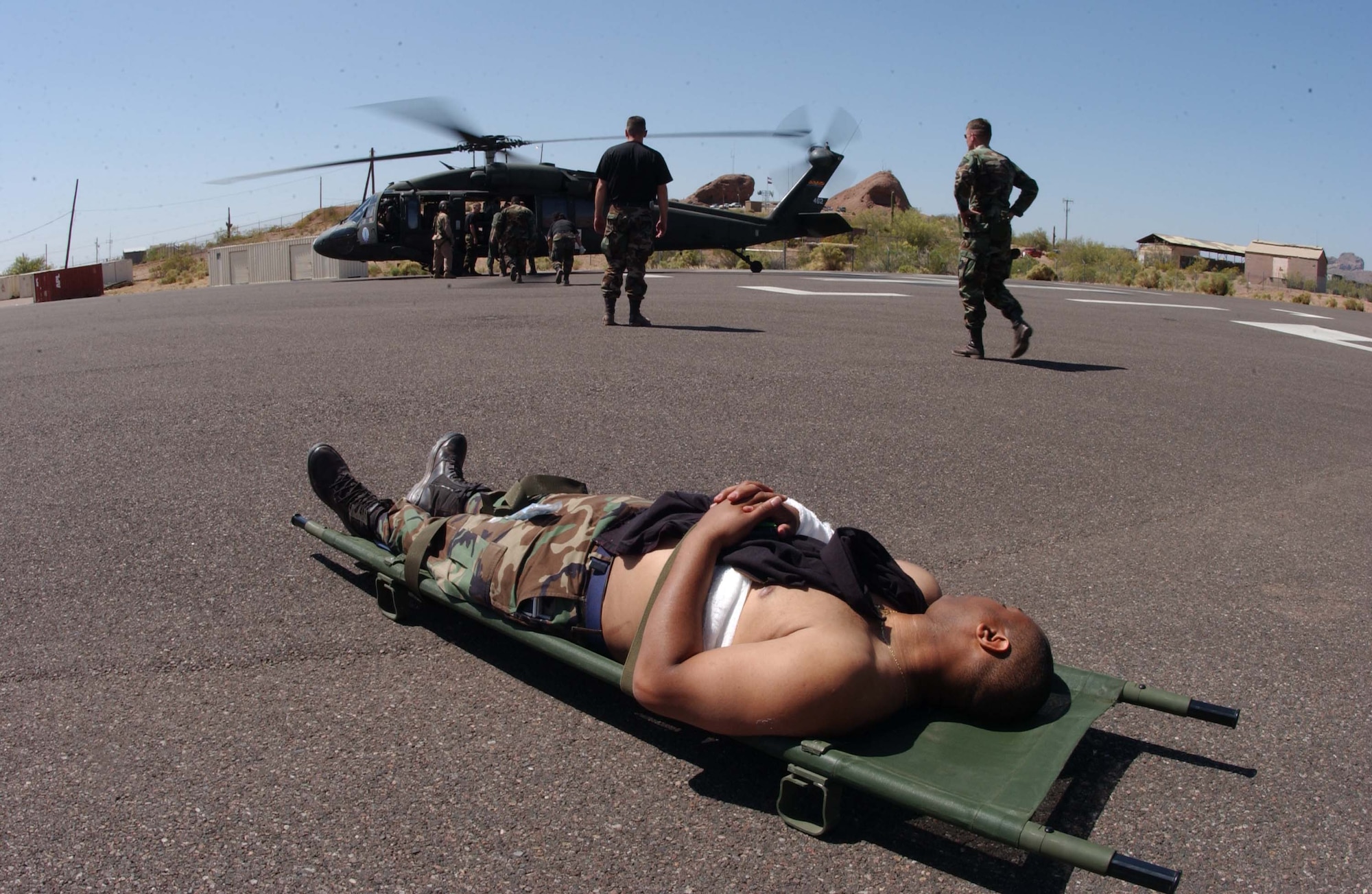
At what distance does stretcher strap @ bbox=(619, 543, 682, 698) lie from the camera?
7.94 feet

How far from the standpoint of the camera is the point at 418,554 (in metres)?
3.11

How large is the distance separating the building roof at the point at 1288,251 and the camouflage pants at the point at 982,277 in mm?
42982

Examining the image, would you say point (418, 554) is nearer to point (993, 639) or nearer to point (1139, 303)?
point (993, 639)

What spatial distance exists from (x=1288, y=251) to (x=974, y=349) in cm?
4642

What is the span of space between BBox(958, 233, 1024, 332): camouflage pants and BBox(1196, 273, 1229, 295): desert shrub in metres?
21.1

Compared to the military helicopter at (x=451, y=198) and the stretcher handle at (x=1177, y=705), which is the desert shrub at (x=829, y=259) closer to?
the military helicopter at (x=451, y=198)

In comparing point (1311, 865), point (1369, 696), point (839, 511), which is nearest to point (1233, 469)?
point (839, 511)

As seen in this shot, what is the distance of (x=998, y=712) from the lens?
2.42 meters

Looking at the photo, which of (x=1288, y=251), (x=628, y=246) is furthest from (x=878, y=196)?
(x=628, y=246)

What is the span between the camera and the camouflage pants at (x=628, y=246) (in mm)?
9883

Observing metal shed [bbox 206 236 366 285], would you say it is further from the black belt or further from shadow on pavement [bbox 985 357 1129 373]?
the black belt

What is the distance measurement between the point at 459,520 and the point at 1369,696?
107 inches

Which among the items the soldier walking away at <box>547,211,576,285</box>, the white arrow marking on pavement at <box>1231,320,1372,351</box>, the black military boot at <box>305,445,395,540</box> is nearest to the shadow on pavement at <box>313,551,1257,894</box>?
the black military boot at <box>305,445,395,540</box>

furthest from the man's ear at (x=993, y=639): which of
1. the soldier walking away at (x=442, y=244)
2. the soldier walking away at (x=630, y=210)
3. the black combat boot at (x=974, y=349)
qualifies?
the soldier walking away at (x=442, y=244)
